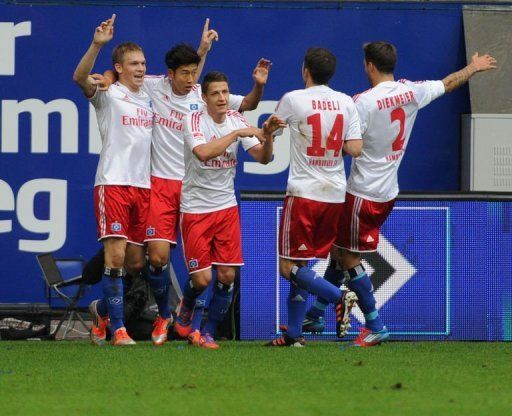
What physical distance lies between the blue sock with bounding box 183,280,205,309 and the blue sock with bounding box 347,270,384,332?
1164 millimetres

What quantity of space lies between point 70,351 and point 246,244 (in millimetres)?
2177

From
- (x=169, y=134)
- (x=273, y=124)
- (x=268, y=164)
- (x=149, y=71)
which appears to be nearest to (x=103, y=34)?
(x=169, y=134)

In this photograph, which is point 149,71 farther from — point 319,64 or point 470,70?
point 470,70

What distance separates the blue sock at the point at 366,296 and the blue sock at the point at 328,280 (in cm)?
29

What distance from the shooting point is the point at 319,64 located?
9859 millimetres

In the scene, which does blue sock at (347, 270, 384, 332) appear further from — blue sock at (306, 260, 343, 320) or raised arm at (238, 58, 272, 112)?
raised arm at (238, 58, 272, 112)

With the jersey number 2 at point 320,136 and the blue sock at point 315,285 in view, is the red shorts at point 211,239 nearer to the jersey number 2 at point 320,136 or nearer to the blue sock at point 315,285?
the blue sock at point 315,285

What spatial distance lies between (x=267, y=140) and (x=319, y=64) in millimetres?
677

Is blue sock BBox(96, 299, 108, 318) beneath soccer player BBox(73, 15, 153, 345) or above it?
beneath

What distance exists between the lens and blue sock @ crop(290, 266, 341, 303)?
9.75 metres

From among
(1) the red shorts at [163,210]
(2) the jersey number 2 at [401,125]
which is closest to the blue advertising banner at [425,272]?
(1) the red shorts at [163,210]

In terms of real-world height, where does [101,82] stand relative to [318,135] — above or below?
above

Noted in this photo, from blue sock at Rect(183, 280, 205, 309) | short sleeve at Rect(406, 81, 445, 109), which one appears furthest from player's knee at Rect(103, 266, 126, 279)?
short sleeve at Rect(406, 81, 445, 109)

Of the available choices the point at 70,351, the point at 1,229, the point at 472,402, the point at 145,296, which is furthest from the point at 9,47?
the point at 472,402
